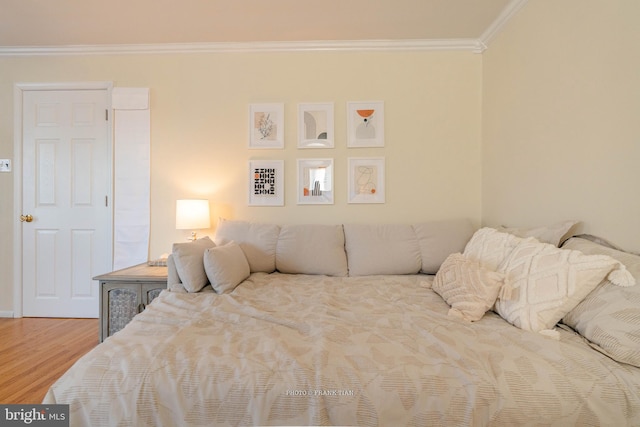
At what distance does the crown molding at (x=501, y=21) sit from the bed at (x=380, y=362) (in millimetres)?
1754

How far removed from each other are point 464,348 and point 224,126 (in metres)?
2.61

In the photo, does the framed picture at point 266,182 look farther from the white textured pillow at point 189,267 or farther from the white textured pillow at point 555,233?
the white textured pillow at point 555,233

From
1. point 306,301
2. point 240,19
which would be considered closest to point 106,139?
point 240,19

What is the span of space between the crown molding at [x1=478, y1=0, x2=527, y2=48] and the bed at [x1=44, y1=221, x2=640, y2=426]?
69.0 inches

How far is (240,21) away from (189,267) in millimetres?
1972

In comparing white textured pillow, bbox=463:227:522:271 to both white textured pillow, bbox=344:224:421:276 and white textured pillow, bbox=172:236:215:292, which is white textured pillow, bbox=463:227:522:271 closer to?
white textured pillow, bbox=344:224:421:276

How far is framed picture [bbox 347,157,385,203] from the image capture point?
2814 mm

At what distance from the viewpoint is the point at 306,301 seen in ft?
5.65

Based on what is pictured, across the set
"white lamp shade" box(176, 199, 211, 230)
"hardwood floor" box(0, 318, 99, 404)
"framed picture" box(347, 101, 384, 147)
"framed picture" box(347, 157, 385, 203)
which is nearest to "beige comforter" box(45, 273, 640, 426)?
"hardwood floor" box(0, 318, 99, 404)

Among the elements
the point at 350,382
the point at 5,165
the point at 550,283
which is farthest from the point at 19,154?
the point at 550,283

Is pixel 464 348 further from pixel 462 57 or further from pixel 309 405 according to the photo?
pixel 462 57

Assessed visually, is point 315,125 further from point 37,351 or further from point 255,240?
point 37,351

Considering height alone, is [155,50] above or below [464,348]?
above

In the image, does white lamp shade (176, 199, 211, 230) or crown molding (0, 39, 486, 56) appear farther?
crown molding (0, 39, 486, 56)
